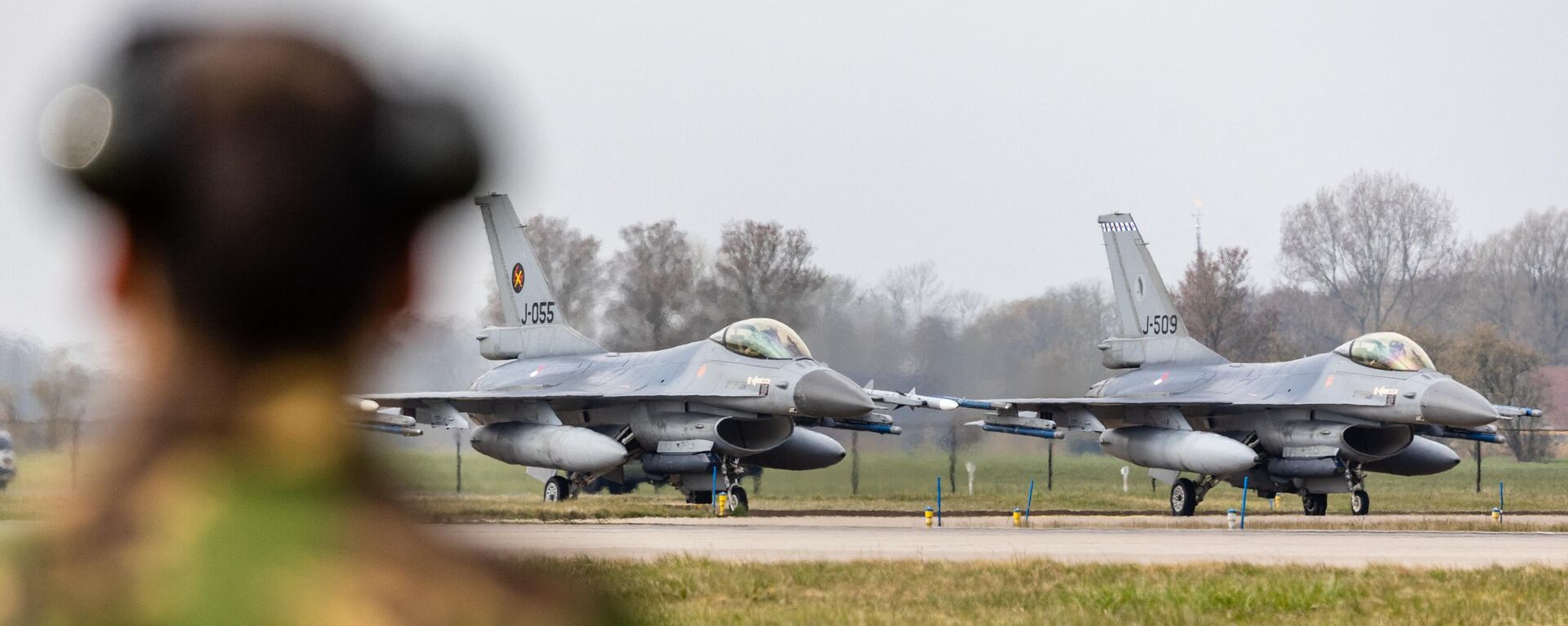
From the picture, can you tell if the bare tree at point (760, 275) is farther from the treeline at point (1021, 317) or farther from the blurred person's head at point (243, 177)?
the blurred person's head at point (243, 177)

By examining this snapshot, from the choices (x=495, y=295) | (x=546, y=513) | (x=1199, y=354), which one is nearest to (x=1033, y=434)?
(x=1199, y=354)

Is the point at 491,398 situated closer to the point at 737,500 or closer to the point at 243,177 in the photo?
the point at 737,500

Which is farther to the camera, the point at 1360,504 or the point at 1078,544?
the point at 1360,504

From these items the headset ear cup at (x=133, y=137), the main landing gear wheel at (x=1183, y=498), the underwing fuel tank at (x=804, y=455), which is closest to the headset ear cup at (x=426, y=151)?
the headset ear cup at (x=133, y=137)

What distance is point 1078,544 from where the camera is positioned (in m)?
17.2

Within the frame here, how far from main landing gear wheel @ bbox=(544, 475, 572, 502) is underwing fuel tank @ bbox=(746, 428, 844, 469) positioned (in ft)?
8.99

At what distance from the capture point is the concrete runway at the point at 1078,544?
15.0 meters

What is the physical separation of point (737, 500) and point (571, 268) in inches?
596

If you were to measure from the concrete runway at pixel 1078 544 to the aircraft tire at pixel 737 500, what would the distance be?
2.91 metres

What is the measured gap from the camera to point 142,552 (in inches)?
40.3

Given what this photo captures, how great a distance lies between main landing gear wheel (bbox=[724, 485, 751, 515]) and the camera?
24.5m

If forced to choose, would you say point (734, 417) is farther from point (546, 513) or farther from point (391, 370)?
point (391, 370)

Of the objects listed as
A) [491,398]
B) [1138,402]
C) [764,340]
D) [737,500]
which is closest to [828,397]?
[764,340]

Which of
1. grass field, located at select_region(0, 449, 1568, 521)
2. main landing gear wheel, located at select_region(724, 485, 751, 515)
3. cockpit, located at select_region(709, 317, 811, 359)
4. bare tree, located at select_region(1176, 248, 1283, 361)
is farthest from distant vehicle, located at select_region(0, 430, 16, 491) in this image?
bare tree, located at select_region(1176, 248, 1283, 361)
